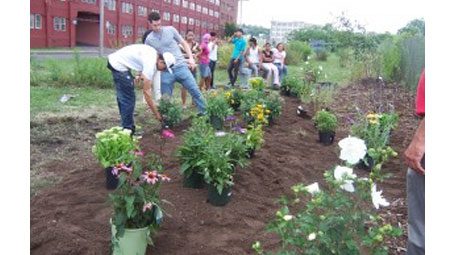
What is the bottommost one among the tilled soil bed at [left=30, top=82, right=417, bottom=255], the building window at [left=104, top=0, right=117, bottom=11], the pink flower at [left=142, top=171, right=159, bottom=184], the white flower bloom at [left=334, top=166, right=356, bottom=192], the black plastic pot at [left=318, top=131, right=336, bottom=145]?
the tilled soil bed at [left=30, top=82, right=417, bottom=255]

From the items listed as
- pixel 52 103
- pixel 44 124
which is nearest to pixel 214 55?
pixel 52 103

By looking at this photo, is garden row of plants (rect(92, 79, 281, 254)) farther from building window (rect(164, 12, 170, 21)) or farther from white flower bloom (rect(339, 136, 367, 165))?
building window (rect(164, 12, 170, 21))

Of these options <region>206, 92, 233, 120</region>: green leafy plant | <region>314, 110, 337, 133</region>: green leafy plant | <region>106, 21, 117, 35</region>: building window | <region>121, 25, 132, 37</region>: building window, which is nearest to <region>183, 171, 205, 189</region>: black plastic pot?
<region>206, 92, 233, 120</region>: green leafy plant

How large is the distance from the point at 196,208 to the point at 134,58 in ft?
7.71

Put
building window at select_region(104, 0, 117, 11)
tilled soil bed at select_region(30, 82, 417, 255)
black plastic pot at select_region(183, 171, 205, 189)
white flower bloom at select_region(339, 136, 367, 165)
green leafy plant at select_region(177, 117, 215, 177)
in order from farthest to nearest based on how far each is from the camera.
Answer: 1. building window at select_region(104, 0, 117, 11)
2. black plastic pot at select_region(183, 171, 205, 189)
3. green leafy plant at select_region(177, 117, 215, 177)
4. tilled soil bed at select_region(30, 82, 417, 255)
5. white flower bloom at select_region(339, 136, 367, 165)

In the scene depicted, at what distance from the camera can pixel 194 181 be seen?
4.02 metres

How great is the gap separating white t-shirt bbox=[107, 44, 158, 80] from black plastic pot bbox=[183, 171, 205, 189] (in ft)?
5.19

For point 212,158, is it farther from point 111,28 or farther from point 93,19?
point 111,28

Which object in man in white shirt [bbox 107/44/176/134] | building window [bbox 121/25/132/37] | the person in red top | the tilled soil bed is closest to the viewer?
the person in red top

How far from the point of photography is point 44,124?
6.80 metres

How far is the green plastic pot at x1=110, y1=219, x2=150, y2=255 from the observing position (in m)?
2.89

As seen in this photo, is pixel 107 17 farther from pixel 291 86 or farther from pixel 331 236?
pixel 331 236

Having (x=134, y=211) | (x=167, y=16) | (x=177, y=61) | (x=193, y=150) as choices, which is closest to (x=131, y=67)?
(x=177, y=61)

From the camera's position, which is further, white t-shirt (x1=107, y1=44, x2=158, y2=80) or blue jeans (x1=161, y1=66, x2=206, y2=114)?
blue jeans (x1=161, y1=66, x2=206, y2=114)
